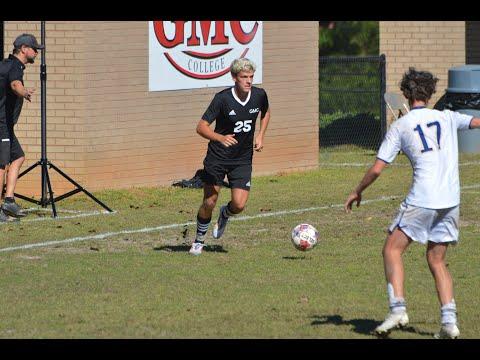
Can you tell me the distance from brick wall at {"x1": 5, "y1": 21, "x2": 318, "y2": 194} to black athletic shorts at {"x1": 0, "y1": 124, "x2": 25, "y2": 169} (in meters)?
2.18

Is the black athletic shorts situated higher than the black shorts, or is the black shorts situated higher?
the black athletic shorts

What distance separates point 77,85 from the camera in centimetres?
1716

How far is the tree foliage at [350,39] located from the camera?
48469mm

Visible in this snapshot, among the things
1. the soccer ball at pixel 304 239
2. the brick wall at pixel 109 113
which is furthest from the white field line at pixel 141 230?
the brick wall at pixel 109 113

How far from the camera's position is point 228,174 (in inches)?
503

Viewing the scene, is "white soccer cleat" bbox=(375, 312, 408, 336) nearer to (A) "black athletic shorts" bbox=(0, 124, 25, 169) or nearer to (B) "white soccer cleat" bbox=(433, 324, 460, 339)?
(B) "white soccer cleat" bbox=(433, 324, 460, 339)

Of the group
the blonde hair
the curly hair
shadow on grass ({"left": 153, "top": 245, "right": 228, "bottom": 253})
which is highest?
the blonde hair

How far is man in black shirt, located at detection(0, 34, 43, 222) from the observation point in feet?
48.0

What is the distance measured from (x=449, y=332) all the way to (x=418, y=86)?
1715 millimetres

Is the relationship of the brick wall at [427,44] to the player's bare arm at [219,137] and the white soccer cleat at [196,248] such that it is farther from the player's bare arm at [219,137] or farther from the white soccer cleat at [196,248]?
the player's bare arm at [219,137]

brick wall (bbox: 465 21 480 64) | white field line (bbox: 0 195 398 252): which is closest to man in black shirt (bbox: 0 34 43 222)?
white field line (bbox: 0 195 398 252)
